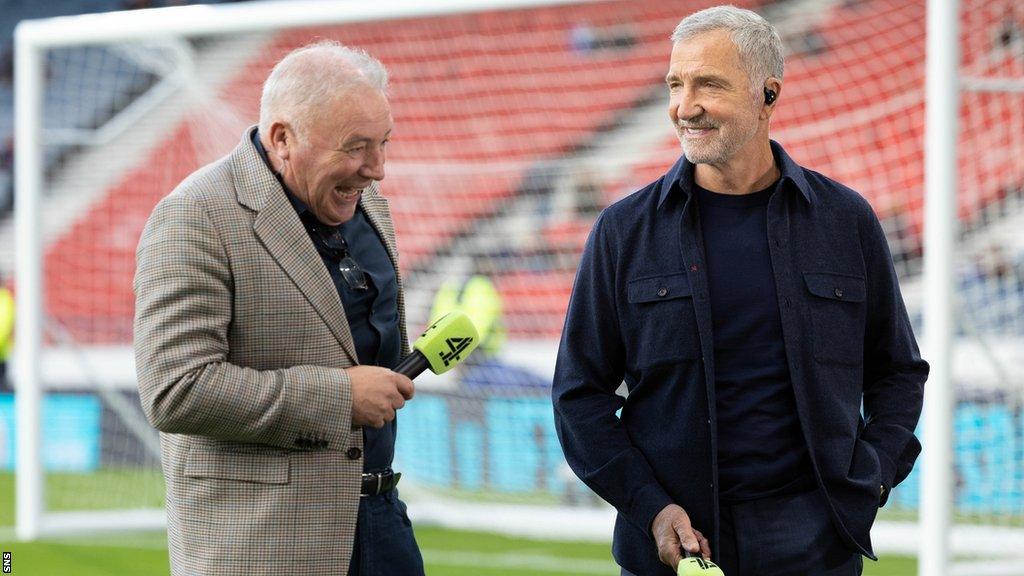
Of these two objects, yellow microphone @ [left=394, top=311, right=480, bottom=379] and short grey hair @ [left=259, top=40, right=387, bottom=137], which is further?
yellow microphone @ [left=394, top=311, right=480, bottom=379]

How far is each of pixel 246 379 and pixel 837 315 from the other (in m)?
0.89

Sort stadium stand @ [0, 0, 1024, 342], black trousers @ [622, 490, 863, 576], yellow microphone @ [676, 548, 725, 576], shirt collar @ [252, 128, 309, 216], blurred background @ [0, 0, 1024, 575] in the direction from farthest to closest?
1. stadium stand @ [0, 0, 1024, 342]
2. blurred background @ [0, 0, 1024, 575]
3. shirt collar @ [252, 128, 309, 216]
4. black trousers @ [622, 490, 863, 576]
5. yellow microphone @ [676, 548, 725, 576]

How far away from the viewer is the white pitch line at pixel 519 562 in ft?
17.5

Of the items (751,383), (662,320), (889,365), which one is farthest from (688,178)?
(889,365)

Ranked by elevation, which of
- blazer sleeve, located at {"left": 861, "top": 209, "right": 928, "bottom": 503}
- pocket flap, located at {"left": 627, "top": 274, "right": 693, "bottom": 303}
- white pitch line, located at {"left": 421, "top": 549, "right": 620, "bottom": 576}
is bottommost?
white pitch line, located at {"left": 421, "top": 549, "right": 620, "bottom": 576}

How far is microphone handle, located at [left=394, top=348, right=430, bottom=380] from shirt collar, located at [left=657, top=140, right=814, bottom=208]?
1.45 feet

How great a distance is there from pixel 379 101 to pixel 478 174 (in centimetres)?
496

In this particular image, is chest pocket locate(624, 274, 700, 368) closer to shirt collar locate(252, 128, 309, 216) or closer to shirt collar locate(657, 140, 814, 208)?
shirt collar locate(657, 140, 814, 208)

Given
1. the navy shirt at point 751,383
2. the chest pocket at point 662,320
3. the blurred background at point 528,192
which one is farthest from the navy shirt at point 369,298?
the blurred background at point 528,192

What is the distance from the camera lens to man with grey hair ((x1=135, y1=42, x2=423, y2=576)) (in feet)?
6.00

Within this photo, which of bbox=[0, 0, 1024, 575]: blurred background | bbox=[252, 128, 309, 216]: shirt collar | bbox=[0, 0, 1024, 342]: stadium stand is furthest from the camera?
bbox=[0, 0, 1024, 342]: stadium stand

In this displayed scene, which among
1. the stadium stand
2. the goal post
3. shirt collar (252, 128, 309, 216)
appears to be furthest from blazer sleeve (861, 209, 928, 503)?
the goal post

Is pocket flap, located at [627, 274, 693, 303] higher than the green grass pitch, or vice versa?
pocket flap, located at [627, 274, 693, 303]

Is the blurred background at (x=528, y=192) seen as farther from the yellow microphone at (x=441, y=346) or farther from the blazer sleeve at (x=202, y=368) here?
the blazer sleeve at (x=202, y=368)
